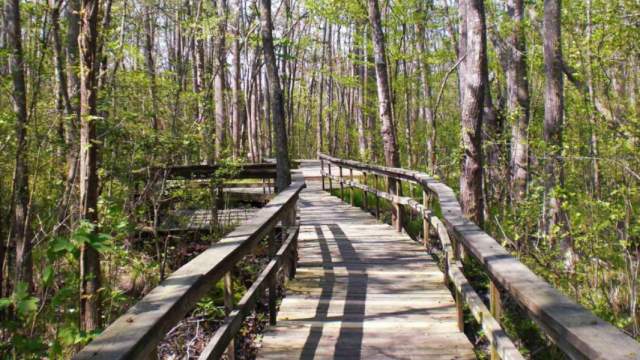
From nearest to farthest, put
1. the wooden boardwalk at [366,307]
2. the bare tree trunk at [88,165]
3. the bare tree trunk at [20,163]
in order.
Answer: the wooden boardwalk at [366,307] < the bare tree trunk at [88,165] < the bare tree trunk at [20,163]

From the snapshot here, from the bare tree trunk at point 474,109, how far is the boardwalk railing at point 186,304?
444cm

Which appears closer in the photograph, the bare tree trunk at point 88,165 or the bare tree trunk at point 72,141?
the bare tree trunk at point 88,165

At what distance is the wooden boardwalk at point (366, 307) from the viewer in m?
4.25

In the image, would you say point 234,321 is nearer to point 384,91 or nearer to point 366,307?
point 366,307

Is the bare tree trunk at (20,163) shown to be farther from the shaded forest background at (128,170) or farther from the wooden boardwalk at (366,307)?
the wooden boardwalk at (366,307)

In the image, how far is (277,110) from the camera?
11.2 meters

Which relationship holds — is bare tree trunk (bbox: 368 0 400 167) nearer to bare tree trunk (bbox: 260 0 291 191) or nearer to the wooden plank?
bare tree trunk (bbox: 260 0 291 191)

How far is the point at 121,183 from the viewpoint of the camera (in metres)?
8.78

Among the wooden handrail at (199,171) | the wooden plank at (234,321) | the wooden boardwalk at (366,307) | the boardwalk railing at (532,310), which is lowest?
the wooden boardwalk at (366,307)

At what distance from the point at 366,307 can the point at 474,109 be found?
4.35 meters

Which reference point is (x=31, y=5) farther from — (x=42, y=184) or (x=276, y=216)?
(x=276, y=216)

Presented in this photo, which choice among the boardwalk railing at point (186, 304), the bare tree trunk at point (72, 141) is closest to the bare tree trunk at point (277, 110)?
the bare tree trunk at point (72, 141)

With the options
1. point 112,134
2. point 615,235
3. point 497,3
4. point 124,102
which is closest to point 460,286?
point 615,235

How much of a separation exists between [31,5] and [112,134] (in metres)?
2.83
